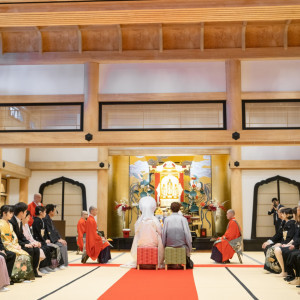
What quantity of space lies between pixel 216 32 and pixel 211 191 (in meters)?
6.63

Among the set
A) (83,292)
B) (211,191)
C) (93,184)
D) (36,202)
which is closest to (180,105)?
(36,202)

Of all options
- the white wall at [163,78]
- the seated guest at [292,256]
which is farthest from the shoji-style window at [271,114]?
the seated guest at [292,256]

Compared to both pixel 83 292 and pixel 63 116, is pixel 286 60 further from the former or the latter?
pixel 83 292

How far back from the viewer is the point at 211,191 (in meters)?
13.7

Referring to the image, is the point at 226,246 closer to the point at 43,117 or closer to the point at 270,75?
the point at 270,75

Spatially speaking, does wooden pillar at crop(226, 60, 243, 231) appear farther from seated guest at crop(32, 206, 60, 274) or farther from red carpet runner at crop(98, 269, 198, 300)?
seated guest at crop(32, 206, 60, 274)

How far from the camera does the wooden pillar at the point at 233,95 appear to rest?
774 centimetres

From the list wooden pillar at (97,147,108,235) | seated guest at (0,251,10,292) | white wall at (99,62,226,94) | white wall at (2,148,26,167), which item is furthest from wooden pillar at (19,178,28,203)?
seated guest at (0,251,10,292)

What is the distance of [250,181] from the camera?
39.4 feet

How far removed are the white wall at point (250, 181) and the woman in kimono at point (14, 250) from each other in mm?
7063

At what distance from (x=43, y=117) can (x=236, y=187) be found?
574cm

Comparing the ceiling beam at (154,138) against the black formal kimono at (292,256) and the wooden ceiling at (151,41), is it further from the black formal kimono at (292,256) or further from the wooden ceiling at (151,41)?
the black formal kimono at (292,256)

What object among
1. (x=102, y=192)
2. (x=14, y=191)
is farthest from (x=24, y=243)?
(x=14, y=191)

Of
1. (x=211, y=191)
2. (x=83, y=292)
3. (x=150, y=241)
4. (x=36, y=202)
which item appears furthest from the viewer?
(x=211, y=191)
